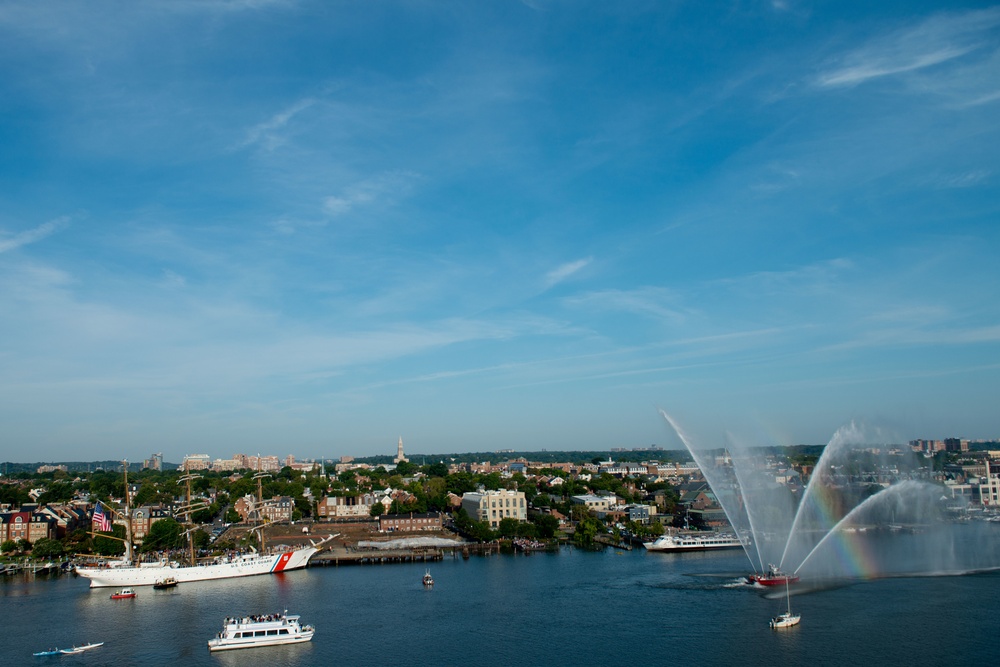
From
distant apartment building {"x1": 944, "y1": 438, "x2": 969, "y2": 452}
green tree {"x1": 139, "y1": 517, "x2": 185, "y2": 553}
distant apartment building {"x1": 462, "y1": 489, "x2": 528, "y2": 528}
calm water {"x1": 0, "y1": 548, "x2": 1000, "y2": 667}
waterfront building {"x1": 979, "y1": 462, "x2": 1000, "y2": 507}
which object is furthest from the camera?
distant apartment building {"x1": 944, "y1": 438, "x2": 969, "y2": 452}

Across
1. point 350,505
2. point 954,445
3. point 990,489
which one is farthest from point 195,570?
point 954,445

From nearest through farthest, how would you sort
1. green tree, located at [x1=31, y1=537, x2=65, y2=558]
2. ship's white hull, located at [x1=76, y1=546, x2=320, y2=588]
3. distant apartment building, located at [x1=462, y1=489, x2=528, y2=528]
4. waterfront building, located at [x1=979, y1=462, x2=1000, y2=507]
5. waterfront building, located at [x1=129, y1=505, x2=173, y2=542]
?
ship's white hull, located at [x1=76, y1=546, x2=320, y2=588] → green tree, located at [x1=31, y1=537, x2=65, y2=558] → distant apartment building, located at [x1=462, y1=489, x2=528, y2=528] → waterfront building, located at [x1=129, y1=505, x2=173, y2=542] → waterfront building, located at [x1=979, y1=462, x2=1000, y2=507]

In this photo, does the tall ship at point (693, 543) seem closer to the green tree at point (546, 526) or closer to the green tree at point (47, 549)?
the green tree at point (546, 526)

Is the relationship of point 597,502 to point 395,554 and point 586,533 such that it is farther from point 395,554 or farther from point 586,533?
point 395,554

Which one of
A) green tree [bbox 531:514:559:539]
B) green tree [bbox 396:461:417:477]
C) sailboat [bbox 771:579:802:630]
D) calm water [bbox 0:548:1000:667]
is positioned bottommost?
green tree [bbox 396:461:417:477]

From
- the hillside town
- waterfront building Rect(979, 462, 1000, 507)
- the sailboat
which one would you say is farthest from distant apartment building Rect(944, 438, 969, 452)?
the sailboat

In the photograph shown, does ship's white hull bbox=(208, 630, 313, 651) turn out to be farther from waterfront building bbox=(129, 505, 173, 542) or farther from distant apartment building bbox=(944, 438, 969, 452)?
distant apartment building bbox=(944, 438, 969, 452)

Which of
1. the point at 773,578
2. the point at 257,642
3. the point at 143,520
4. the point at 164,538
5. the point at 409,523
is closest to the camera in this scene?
the point at 257,642

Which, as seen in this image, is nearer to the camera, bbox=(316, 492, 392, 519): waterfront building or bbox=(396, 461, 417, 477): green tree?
bbox=(316, 492, 392, 519): waterfront building
